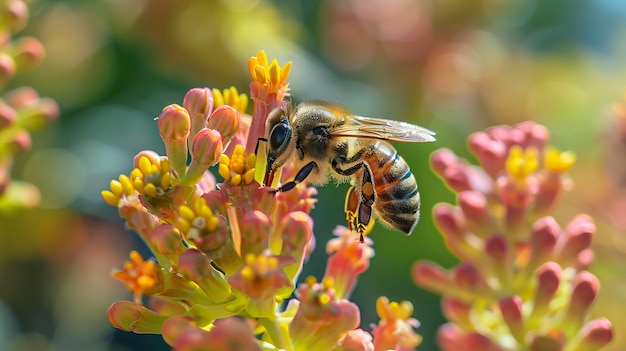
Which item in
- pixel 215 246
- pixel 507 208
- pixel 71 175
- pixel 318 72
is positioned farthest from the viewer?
pixel 318 72

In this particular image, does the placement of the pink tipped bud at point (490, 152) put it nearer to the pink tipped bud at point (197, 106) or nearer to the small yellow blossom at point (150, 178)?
the pink tipped bud at point (197, 106)

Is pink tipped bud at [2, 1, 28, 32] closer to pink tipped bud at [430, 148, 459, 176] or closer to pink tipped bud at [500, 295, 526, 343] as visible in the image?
pink tipped bud at [430, 148, 459, 176]

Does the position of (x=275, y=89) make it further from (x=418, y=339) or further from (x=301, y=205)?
(x=418, y=339)

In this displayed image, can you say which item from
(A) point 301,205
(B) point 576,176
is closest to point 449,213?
(A) point 301,205

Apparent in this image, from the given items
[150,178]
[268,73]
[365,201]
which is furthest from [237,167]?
[365,201]

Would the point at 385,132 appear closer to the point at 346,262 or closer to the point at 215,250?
the point at 346,262

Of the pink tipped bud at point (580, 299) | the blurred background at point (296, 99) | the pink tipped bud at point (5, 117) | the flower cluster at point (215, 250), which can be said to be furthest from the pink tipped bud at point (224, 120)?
the blurred background at point (296, 99)
